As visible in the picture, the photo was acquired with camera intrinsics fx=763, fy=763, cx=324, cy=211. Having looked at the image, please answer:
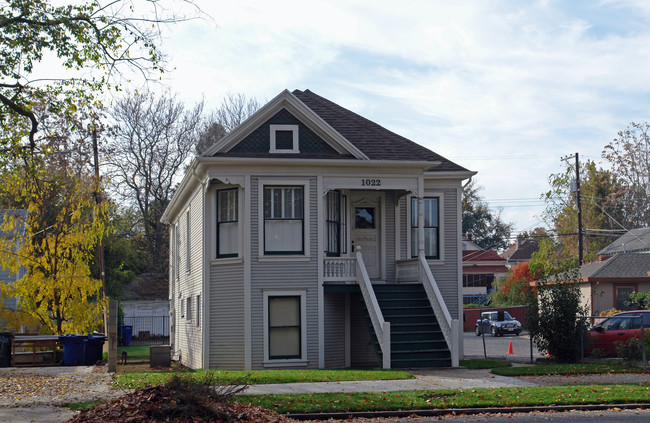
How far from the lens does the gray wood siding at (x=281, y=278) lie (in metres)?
21.4

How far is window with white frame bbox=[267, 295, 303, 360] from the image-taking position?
2148 cm

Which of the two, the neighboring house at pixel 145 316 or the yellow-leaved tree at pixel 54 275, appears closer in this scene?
the yellow-leaved tree at pixel 54 275

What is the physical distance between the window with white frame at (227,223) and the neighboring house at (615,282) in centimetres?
2672

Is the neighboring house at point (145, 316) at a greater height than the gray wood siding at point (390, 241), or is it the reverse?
the gray wood siding at point (390, 241)

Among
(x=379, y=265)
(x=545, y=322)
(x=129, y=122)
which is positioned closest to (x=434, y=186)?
(x=379, y=265)

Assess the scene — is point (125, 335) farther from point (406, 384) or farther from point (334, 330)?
point (406, 384)

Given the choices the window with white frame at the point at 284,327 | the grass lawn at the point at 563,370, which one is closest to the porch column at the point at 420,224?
the window with white frame at the point at 284,327

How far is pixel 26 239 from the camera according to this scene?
2828cm

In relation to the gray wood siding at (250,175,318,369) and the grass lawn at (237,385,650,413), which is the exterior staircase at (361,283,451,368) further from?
the grass lawn at (237,385,650,413)

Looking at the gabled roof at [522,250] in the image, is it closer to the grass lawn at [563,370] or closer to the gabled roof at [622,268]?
the gabled roof at [622,268]

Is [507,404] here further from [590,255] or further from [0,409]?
[590,255]

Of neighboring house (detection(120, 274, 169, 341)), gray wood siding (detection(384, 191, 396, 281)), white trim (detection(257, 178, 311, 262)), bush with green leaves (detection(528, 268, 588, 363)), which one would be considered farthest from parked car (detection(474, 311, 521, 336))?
white trim (detection(257, 178, 311, 262))

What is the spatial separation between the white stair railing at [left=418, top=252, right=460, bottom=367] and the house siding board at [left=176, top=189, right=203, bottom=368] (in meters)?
6.74

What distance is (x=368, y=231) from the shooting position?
24000 mm
